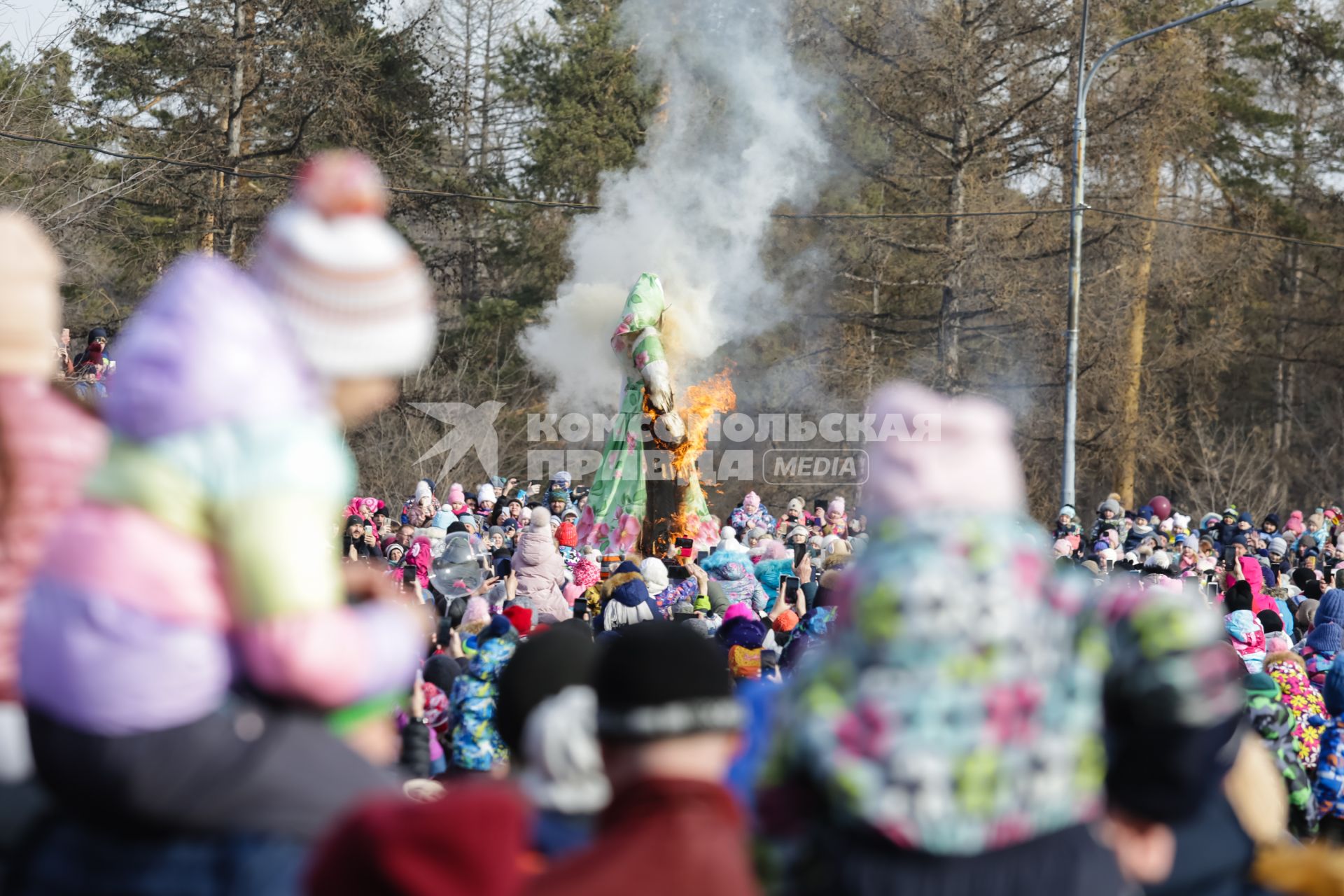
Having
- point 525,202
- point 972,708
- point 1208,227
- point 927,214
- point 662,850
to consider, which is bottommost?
point 662,850

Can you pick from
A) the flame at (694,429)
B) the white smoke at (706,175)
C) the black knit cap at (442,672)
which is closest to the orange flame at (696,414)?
the flame at (694,429)

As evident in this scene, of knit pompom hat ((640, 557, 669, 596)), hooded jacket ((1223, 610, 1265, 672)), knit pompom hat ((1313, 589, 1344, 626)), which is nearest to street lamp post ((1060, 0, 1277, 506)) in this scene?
knit pompom hat ((640, 557, 669, 596))

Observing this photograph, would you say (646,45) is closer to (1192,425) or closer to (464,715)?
(1192,425)

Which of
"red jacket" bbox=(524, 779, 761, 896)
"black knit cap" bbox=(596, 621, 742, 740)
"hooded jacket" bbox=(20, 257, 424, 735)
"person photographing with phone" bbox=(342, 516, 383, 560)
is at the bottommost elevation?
"person photographing with phone" bbox=(342, 516, 383, 560)

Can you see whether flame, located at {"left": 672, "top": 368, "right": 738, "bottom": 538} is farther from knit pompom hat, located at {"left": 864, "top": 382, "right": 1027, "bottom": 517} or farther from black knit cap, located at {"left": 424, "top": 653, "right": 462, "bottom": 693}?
knit pompom hat, located at {"left": 864, "top": 382, "right": 1027, "bottom": 517}

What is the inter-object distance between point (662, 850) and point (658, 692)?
0.74 feet

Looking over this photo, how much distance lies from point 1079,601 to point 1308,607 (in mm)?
10106

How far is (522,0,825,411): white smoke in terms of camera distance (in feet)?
92.7

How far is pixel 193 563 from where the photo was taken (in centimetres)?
204

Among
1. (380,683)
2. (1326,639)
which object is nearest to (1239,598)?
(1326,639)

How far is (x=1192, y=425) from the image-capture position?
3400cm

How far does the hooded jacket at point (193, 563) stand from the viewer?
2021 mm

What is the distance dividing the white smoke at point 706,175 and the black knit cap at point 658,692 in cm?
2278

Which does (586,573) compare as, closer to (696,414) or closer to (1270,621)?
(1270,621)
